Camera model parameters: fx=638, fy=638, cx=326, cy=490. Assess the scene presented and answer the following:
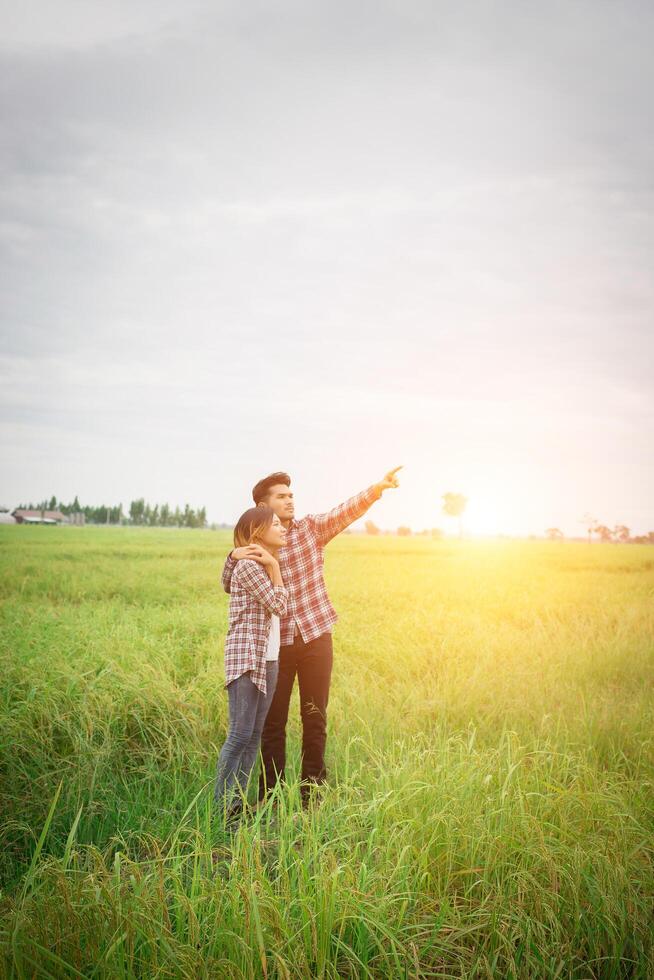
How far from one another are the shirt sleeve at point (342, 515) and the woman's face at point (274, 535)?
569mm

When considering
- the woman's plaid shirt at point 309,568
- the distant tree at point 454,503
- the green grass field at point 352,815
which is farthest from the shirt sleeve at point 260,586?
the distant tree at point 454,503

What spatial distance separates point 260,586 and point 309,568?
0.66m

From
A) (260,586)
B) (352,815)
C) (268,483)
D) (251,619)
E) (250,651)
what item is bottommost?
(352,815)

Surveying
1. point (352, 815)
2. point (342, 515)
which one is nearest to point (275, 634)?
point (342, 515)

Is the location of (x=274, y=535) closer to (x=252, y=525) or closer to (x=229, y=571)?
(x=252, y=525)

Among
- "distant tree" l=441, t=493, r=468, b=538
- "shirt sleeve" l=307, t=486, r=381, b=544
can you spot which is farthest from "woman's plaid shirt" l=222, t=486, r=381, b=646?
"distant tree" l=441, t=493, r=468, b=538

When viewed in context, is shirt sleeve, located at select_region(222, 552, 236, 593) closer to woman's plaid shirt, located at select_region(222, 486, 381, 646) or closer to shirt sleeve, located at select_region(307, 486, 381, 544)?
woman's plaid shirt, located at select_region(222, 486, 381, 646)

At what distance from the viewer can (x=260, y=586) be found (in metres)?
4.04

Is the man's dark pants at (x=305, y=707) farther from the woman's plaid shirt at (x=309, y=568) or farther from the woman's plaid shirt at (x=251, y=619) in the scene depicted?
the woman's plaid shirt at (x=251, y=619)

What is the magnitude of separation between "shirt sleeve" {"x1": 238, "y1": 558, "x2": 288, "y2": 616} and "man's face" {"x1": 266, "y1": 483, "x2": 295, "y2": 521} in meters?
0.53

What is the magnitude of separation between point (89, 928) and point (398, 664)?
5.58m

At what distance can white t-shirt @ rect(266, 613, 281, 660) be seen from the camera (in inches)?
163

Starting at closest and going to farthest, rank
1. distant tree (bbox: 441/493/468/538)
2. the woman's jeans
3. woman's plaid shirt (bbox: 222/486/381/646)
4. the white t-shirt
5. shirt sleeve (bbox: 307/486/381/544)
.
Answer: the woman's jeans
the white t-shirt
woman's plaid shirt (bbox: 222/486/381/646)
shirt sleeve (bbox: 307/486/381/544)
distant tree (bbox: 441/493/468/538)

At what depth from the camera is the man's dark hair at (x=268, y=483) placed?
4.50m
